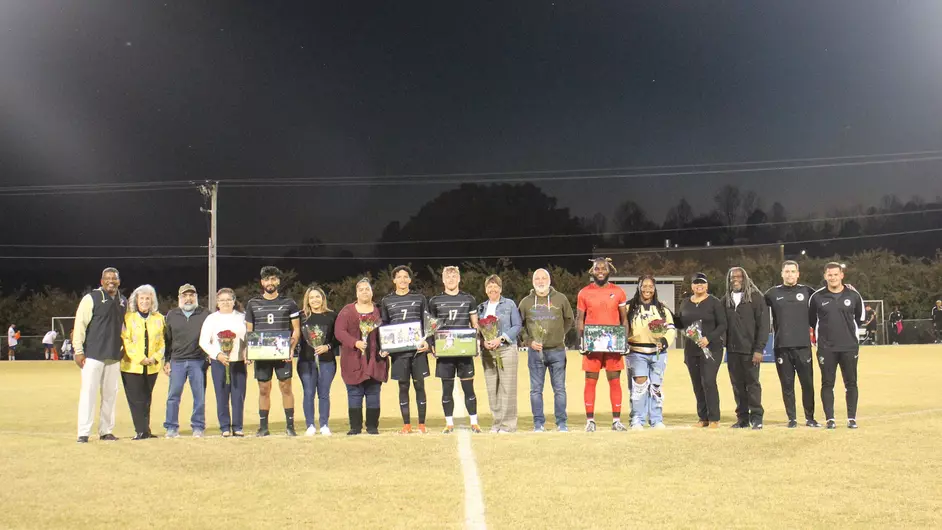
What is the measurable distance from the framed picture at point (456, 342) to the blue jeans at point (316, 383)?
1.44m

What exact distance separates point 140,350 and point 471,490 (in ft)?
19.2

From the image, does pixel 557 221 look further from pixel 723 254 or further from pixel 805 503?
pixel 805 503

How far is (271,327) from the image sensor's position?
432 inches

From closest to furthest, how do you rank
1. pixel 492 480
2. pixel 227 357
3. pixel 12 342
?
pixel 492 480 < pixel 227 357 < pixel 12 342

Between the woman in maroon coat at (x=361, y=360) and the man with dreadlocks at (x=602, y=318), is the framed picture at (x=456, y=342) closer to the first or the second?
the woman in maroon coat at (x=361, y=360)

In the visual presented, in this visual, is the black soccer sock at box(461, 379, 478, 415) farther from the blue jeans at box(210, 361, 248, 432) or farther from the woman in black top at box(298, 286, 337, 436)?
the blue jeans at box(210, 361, 248, 432)

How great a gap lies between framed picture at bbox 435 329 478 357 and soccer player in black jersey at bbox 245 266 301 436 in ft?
5.81

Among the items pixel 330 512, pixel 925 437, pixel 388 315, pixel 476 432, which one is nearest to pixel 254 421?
pixel 388 315

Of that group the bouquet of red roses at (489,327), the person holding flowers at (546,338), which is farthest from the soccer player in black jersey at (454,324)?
the person holding flowers at (546,338)

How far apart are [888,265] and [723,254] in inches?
452

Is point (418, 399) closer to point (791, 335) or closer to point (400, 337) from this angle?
point (400, 337)

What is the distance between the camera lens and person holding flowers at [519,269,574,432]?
36.0 feet

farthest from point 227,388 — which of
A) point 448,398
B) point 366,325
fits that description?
point 448,398

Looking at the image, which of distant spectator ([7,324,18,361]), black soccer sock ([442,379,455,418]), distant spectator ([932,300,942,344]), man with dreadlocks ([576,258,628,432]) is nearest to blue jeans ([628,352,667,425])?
man with dreadlocks ([576,258,628,432])
